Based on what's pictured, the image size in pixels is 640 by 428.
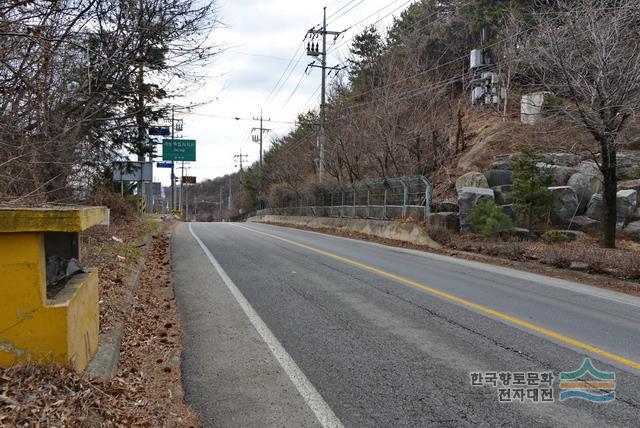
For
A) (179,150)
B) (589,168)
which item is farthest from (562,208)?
(179,150)

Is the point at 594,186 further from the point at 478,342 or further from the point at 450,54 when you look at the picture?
A: the point at 450,54

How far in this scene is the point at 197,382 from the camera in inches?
188

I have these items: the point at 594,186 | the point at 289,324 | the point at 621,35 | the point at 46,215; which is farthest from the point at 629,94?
the point at 46,215

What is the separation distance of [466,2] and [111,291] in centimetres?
3713

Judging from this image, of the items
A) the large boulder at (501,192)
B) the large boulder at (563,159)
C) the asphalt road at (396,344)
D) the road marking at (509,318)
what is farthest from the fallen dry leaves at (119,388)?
the large boulder at (563,159)

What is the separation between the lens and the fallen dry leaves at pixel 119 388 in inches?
Result: 128

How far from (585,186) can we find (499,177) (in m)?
Result: 3.54

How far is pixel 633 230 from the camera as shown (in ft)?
57.7

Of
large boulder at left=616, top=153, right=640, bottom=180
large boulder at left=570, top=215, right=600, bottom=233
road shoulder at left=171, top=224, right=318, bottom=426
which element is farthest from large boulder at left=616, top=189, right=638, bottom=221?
road shoulder at left=171, top=224, right=318, bottom=426

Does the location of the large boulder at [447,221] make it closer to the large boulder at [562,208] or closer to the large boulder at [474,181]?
the large boulder at [474,181]

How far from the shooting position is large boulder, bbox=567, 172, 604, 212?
781 inches

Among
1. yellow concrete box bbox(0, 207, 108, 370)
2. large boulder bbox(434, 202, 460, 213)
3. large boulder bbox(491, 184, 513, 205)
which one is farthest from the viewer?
large boulder bbox(491, 184, 513, 205)

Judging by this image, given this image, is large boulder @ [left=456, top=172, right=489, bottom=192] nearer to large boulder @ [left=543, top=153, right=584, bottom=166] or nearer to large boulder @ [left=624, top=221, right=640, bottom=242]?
large boulder @ [left=543, top=153, right=584, bottom=166]

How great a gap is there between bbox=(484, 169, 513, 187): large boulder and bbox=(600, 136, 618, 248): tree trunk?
754 centimetres
